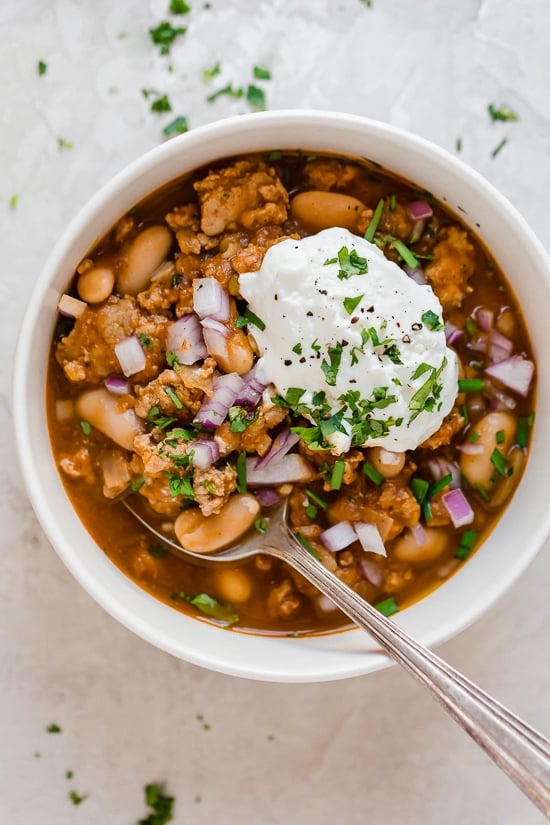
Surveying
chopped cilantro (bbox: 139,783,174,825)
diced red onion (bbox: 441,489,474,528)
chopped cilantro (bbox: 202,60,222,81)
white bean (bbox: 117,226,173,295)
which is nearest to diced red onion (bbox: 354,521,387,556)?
diced red onion (bbox: 441,489,474,528)

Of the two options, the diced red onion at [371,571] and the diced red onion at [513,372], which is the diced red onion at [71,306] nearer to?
the diced red onion at [371,571]

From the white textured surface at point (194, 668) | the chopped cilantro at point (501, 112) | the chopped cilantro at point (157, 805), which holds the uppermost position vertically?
the chopped cilantro at point (501, 112)

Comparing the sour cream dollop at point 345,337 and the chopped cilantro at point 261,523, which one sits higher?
the sour cream dollop at point 345,337

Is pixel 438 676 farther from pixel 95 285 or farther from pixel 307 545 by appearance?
pixel 95 285

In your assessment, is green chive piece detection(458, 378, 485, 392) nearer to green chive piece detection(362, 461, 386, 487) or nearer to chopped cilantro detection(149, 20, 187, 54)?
green chive piece detection(362, 461, 386, 487)

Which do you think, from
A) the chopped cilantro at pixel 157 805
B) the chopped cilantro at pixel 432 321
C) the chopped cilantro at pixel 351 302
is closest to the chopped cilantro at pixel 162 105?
the chopped cilantro at pixel 351 302

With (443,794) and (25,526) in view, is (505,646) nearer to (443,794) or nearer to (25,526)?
(443,794)

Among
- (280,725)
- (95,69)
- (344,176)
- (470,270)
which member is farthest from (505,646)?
(95,69)

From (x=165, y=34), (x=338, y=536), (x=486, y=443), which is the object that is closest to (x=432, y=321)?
(x=486, y=443)
